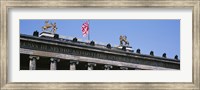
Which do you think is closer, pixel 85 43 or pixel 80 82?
pixel 80 82

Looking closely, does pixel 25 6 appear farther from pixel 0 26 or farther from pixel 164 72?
pixel 164 72

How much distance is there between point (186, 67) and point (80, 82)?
4.57 m

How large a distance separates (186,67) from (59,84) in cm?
546

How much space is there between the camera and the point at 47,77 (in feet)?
74.6

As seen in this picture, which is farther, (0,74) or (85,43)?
(85,43)

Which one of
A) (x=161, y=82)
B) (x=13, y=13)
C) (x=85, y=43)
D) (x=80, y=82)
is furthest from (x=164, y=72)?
(x=85, y=43)

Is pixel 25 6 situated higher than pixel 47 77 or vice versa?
pixel 25 6

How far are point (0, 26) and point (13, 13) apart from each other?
2.75 feet

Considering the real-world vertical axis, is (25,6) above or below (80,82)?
above

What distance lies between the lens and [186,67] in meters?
22.6

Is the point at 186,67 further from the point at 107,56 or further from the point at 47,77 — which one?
the point at 107,56

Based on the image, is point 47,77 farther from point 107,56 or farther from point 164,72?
point 107,56

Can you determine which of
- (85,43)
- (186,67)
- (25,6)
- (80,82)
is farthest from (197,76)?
(85,43)

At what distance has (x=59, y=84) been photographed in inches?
882
